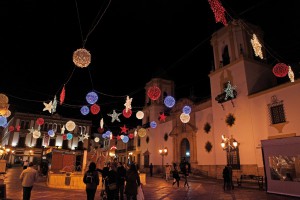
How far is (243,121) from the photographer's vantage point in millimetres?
17375

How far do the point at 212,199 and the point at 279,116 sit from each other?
8853mm

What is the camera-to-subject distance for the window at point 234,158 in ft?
57.1

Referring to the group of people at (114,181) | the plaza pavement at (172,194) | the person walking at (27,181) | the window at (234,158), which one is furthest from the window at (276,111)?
the person walking at (27,181)

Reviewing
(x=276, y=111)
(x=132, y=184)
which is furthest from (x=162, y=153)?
(x=132, y=184)

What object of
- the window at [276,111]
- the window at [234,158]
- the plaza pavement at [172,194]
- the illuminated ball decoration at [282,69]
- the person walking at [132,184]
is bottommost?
the plaza pavement at [172,194]

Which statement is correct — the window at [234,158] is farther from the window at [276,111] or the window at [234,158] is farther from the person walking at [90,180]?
the person walking at [90,180]

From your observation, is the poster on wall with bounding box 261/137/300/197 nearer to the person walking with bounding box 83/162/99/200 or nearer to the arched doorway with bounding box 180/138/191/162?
the person walking with bounding box 83/162/99/200

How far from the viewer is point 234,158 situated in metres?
17.7

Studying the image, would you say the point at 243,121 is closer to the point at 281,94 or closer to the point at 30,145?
Result: the point at 281,94

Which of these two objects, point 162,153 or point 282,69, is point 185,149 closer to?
point 162,153

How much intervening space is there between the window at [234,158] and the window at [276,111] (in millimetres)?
3721

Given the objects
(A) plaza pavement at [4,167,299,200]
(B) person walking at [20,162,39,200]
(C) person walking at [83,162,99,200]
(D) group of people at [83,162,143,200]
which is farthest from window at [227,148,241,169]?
(B) person walking at [20,162,39,200]

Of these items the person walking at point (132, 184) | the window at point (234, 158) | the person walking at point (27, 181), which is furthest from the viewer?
the window at point (234, 158)

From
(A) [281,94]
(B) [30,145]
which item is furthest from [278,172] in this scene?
(B) [30,145]
